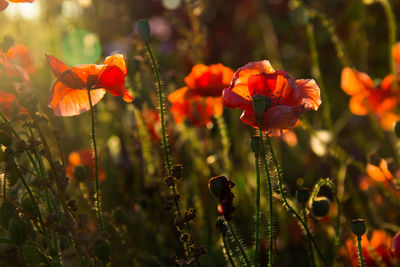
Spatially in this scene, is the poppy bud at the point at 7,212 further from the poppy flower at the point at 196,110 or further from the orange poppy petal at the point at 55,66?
the poppy flower at the point at 196,110

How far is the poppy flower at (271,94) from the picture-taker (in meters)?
0.96

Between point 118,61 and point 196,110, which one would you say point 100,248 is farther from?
point 196,110

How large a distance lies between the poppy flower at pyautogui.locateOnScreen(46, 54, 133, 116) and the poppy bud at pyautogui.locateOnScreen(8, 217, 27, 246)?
A: 317 mm

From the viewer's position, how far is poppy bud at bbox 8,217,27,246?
879 millimetres

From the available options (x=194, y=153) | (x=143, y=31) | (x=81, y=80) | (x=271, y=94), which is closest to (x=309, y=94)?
(x=271, y=94)

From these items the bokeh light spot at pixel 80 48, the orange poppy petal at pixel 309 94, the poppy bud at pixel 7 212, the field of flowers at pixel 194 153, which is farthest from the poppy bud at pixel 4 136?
the bokeh light spot at pixel 80 48

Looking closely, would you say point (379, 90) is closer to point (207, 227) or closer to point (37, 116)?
point (207, 227)

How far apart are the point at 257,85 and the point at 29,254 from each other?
0.77m

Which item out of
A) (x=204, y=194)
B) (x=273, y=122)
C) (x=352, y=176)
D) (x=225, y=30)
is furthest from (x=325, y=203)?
(x=225, y=30)

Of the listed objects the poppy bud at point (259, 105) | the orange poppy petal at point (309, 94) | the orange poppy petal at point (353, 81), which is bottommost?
the poppy bud at point (259, 105)

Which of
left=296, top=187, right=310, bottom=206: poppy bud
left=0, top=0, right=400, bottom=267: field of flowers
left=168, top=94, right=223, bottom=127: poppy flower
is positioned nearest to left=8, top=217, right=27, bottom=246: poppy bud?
left=0, top=0, right=400, bottom=267: field of flowers

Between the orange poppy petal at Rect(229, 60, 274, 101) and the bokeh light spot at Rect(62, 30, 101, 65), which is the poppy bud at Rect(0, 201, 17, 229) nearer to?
the orange poppy petal at Rect(229, 60, 274, 101)

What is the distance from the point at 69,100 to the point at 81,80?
131mm

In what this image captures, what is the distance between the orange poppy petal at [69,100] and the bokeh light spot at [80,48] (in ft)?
4.38
